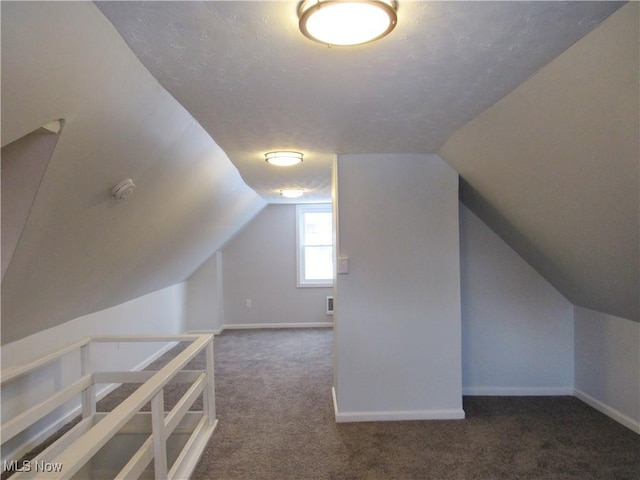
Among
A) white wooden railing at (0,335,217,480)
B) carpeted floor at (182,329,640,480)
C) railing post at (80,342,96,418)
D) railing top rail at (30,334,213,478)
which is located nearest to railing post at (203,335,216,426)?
white wooden railing at (0,335,217,480)

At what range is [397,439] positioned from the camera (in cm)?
256

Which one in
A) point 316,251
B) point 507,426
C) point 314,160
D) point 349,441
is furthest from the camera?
point 316,251

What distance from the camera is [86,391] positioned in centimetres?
264

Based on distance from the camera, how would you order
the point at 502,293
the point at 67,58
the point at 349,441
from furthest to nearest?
the point at 502,293
the point at 349,441
the point at 67,58

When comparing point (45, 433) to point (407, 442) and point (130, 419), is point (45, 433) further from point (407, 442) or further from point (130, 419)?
point (407, 442)

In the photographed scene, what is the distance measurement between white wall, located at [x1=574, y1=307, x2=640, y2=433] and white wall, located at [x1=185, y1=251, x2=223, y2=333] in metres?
4.53

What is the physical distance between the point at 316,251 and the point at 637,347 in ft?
14.0

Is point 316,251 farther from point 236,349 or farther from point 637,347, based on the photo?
point 637,347

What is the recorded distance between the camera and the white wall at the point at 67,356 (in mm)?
2367

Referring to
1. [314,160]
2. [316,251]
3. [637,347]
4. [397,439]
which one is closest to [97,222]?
[314,160]

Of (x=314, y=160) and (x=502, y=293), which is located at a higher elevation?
(x=314, y=160)

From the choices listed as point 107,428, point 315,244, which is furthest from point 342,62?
point 315,244

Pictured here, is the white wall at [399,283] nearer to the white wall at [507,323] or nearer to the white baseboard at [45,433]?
the white wall at [507,323]

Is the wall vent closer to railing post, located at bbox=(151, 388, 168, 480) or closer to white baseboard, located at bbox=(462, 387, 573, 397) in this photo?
white baseboard, located at bbox=(462, 387, 573, 397)
